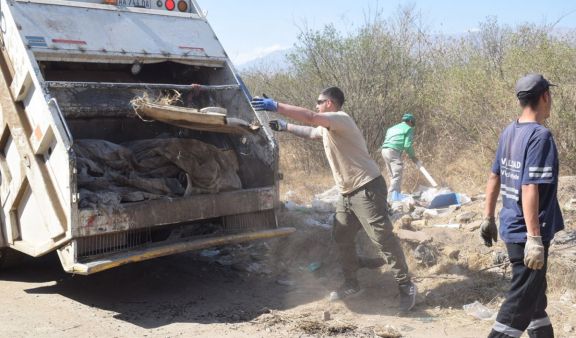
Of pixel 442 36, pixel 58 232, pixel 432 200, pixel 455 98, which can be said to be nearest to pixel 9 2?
pixel 58 232

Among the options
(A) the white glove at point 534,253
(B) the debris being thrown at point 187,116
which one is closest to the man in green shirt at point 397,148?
(B) the debris being thrown at point 187,116

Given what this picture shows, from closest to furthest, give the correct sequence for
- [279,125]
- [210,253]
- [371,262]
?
[279,125] → [371,262] → [210,253]

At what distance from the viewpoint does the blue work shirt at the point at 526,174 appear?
10.2 feet

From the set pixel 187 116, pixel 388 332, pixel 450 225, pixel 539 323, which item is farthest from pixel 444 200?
pixel 539 323

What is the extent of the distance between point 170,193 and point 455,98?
5.98 metres

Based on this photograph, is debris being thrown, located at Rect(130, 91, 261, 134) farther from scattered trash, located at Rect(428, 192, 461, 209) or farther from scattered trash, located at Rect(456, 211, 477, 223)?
scattered trash, located at Rect(428, 192, 461, 209)

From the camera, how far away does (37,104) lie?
457cm

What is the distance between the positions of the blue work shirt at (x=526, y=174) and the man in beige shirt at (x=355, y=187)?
1.33m

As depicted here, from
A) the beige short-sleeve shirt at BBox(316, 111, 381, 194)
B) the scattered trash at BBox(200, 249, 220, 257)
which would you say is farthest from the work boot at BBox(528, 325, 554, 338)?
the scattered trash at BBox(200, 249, 220, 257)

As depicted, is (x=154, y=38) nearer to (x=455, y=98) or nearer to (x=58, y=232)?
(x=58, y=232)

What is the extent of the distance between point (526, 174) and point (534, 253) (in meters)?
0.37

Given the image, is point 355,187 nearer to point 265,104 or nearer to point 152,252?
point 265,104

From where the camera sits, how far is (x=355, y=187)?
4754 millimetres

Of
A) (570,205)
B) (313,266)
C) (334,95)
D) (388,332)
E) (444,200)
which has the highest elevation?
(334,95)
